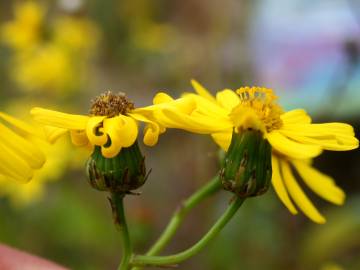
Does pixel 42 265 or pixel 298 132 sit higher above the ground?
pixel 298 132

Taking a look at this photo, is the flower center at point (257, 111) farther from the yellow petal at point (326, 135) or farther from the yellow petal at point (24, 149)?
the yellow petal at point (24, 149)

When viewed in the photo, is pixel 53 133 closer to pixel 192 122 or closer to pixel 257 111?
pixel 192 122

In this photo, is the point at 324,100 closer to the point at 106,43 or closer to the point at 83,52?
the point at 83,52

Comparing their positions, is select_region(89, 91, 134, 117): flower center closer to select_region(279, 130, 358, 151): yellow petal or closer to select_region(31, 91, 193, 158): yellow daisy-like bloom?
select_region(31, 91, 193, 158): yellow daisy-like bloom

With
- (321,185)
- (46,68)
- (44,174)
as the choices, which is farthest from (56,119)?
(46,68)

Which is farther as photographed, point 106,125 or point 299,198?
point 299,198

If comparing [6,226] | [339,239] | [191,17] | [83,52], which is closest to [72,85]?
[83,52]

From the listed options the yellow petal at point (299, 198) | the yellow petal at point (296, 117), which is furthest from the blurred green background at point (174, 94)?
the yellow petal at point (296, 117)
